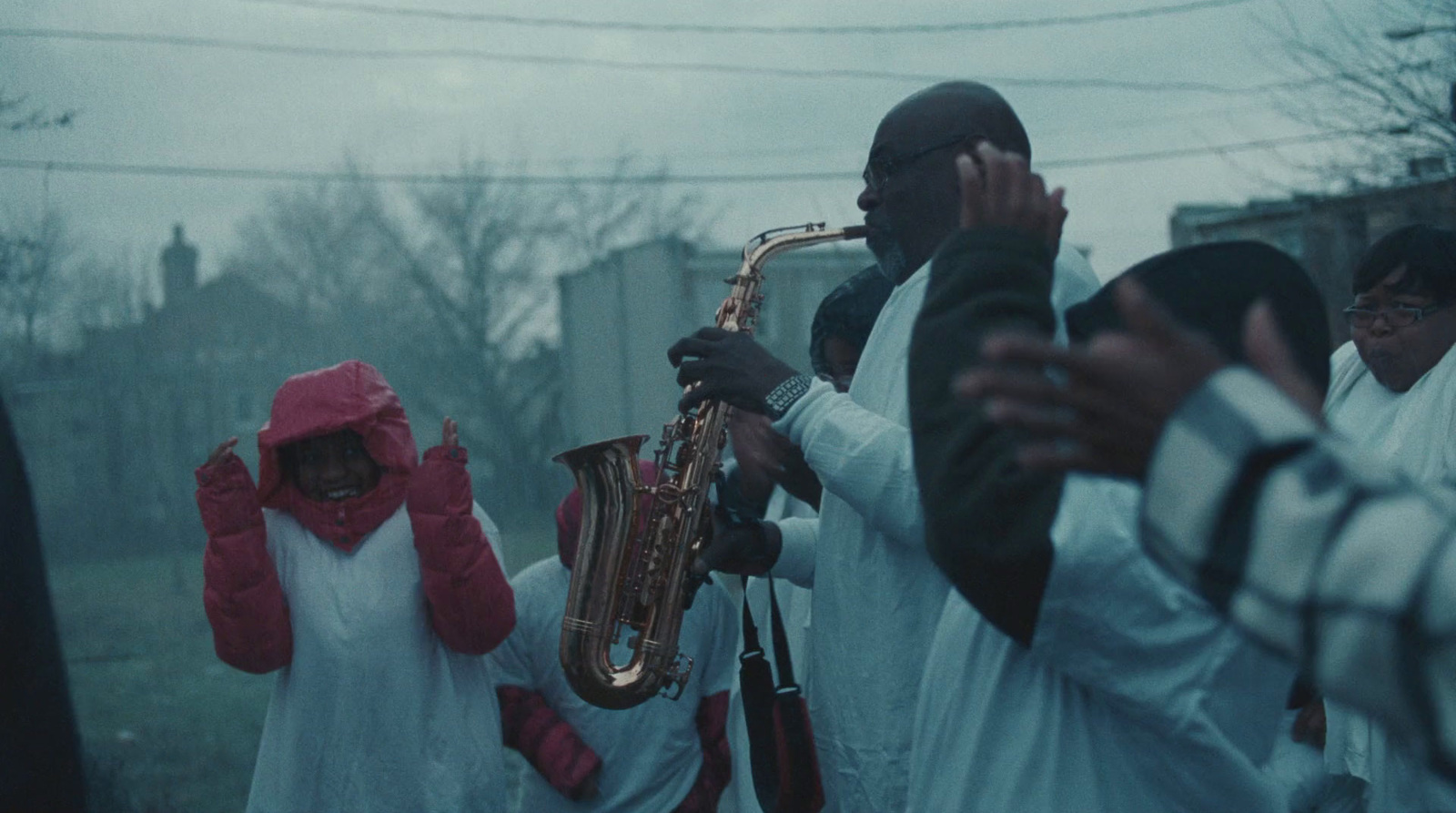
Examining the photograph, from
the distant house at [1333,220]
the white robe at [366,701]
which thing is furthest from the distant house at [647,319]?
the white robe at [366,701]

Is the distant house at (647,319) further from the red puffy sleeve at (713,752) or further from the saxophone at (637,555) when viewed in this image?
the saxophone at (637,555)

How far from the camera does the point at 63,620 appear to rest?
980 centimetres

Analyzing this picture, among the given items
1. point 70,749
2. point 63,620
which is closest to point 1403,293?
point 70,749

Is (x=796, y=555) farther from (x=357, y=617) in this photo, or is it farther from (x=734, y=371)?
(x=357, y=617)

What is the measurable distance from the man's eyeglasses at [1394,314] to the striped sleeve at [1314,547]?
313cm

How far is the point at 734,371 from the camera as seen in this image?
109 inches

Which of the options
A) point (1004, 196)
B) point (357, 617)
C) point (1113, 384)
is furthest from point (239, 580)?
point (1113, 384)

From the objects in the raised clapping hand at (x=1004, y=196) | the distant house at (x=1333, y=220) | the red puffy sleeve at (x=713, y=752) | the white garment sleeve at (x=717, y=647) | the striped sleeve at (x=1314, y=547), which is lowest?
the red puffy sleeve at (x=713, y=752)

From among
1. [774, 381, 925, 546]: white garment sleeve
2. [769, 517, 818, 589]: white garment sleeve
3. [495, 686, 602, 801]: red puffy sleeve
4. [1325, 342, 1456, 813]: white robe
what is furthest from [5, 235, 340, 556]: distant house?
[1325, 342, 1456, 813]: white robe

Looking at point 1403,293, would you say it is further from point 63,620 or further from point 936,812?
point 63,620

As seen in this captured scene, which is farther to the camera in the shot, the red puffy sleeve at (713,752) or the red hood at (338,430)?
the red puffy sleeve at (713,752)

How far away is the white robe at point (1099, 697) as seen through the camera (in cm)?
169

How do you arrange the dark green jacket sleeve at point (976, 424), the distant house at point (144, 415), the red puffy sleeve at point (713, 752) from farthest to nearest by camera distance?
the distant house at point (144, 415), the red puffy sleeve at point (713, 752), the dark green jacket sleeve at point (976, 424)

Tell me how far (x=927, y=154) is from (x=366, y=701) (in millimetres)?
2211
